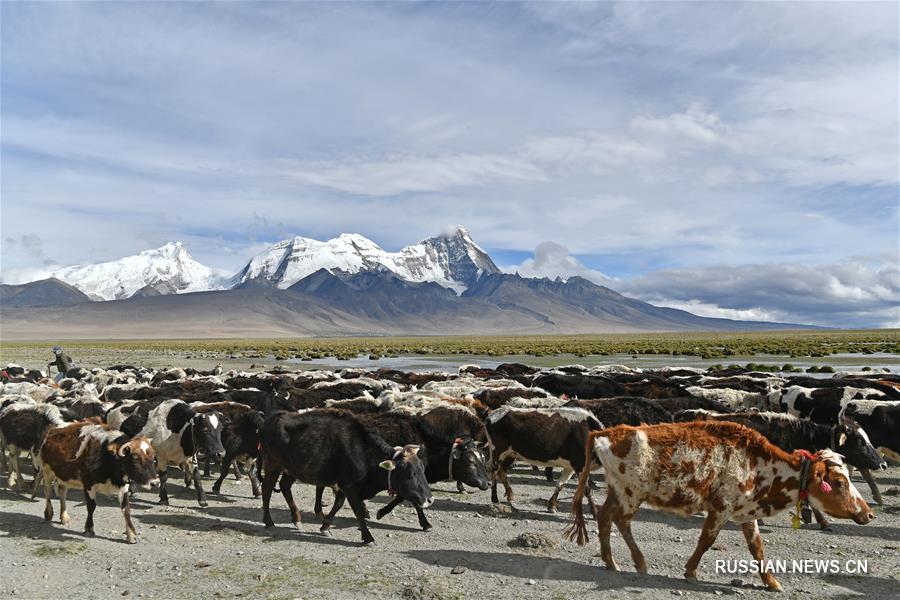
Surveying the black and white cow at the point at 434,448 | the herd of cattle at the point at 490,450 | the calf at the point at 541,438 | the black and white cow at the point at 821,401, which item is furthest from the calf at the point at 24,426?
the black and white cow at the point at 821,401

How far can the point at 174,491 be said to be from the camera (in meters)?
13.6

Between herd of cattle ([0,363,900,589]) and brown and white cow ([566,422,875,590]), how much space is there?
0.06 feet

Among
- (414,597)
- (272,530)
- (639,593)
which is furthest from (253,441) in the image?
(639,593)

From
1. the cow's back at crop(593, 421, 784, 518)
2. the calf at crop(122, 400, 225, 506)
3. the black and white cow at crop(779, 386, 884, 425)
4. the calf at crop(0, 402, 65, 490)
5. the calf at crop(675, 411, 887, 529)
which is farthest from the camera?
the black and white cow at crop(779, 386, 884, 425)

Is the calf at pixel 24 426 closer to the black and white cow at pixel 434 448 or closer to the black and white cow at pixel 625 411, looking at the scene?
the black and white cow at pixel 434 448

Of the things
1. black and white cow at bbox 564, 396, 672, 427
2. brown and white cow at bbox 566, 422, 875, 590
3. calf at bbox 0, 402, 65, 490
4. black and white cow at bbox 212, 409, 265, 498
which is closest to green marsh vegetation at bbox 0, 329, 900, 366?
black and white cow at bbox 564, 396, 672, 427

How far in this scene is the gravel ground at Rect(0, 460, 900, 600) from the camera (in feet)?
26.6

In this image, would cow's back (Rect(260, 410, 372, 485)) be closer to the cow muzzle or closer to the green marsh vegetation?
the cow muzzle

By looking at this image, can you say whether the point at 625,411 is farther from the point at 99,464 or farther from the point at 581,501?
the point at 99,464

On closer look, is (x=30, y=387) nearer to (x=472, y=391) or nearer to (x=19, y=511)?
(x=19, y=511)

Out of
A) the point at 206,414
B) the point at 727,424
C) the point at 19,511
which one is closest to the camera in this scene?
the point at 727,424

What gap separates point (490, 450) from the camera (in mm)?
12836

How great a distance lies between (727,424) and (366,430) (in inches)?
230

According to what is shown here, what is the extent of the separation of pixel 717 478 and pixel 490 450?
5485mm
